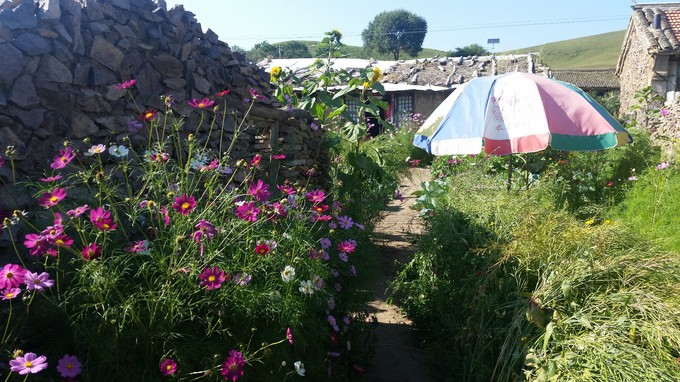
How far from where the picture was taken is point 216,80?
4.65m

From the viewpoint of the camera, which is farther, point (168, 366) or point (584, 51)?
point (584, 51)

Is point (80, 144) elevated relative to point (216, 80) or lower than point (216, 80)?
lower

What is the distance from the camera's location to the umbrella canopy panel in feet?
16.5

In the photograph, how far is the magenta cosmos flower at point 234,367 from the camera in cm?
191

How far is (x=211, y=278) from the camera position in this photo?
1.98m

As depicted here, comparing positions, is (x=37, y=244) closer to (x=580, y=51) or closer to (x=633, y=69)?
(x=633, y=69)

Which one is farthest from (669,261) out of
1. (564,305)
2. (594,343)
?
(594,343)

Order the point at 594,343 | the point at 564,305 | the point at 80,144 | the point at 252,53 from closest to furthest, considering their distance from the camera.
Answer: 1. the point at 594,343
2. the point at 564,305
3. the point at 80,144
4. the point at 252,53

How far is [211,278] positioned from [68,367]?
0.53 meters

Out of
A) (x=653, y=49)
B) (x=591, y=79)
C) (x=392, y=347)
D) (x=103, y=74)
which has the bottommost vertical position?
(x=392, y=347)

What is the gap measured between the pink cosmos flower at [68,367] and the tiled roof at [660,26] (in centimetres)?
1576

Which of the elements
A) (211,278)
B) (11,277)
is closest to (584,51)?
(211,278)

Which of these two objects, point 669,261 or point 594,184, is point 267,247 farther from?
point 594,184

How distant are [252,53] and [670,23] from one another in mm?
46670
